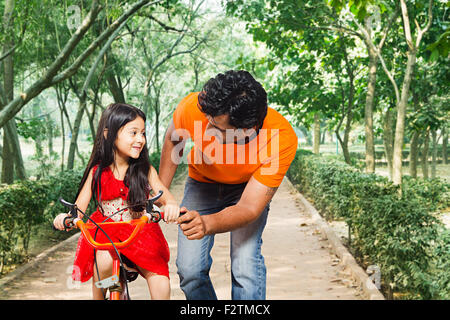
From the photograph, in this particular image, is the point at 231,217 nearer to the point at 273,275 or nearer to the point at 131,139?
the point at 131,139

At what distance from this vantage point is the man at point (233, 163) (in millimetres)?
2537

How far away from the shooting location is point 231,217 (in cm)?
247

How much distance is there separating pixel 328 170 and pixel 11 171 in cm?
701

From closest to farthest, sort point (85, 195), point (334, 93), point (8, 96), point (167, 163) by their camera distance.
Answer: point (85, 195)
point (167, 163)
point (8, 96)
point (334, 93)

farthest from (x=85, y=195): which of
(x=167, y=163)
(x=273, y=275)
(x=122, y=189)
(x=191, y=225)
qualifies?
(x=273, y=275)

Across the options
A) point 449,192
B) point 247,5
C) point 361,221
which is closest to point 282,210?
point 449,192

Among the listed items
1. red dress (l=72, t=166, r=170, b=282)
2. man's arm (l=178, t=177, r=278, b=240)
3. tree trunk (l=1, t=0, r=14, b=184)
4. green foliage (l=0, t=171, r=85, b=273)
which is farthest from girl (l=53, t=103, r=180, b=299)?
tree trunk (l=1, t=0, r=14, b=184)

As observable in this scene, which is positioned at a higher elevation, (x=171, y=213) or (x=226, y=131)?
(x=226, y=131)

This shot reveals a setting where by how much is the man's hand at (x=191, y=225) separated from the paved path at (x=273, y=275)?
3.23m

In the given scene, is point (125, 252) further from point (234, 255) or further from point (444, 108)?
point (444, 108)

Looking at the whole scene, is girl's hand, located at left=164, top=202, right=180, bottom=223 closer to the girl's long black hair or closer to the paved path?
the girl's long black hair

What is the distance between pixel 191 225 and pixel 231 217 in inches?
14.6

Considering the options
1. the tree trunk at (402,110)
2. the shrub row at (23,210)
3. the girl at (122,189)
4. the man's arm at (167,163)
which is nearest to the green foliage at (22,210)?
the shrub row at (23,210)

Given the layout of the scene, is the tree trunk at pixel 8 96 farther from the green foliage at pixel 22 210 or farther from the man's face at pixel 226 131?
the man's face at pixel 226 131
